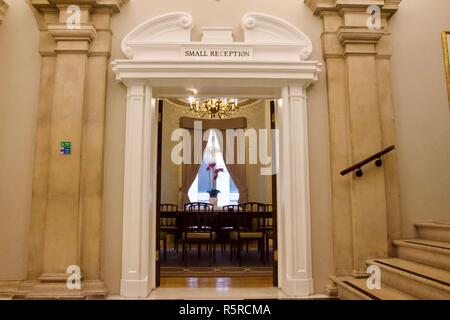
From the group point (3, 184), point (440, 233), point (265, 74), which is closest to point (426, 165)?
point (440, 233)

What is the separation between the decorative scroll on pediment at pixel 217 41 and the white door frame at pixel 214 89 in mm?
10

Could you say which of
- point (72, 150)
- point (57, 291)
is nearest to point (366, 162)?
point (72, 150)

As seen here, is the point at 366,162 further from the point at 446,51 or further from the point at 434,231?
the point at 446,51

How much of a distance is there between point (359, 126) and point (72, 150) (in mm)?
2991

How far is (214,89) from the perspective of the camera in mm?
4270

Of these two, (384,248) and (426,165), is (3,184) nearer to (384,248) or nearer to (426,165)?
(384,248)

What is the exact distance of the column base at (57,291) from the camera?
358 cm

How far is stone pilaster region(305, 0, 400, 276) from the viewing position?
3869 millimetres

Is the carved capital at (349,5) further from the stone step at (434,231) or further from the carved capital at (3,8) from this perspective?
the carved capital at (3,8)

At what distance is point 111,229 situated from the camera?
3.93 metres

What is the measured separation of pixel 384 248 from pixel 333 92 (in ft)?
5.62

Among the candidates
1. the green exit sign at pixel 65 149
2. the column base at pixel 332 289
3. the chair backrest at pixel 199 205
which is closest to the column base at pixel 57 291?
the green exit sign at pixel 65 149

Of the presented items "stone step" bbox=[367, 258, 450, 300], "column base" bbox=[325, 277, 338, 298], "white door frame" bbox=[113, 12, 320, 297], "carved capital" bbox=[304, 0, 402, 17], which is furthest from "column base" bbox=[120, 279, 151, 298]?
"carved capital" bbox=[304, 0, 402, 17]
